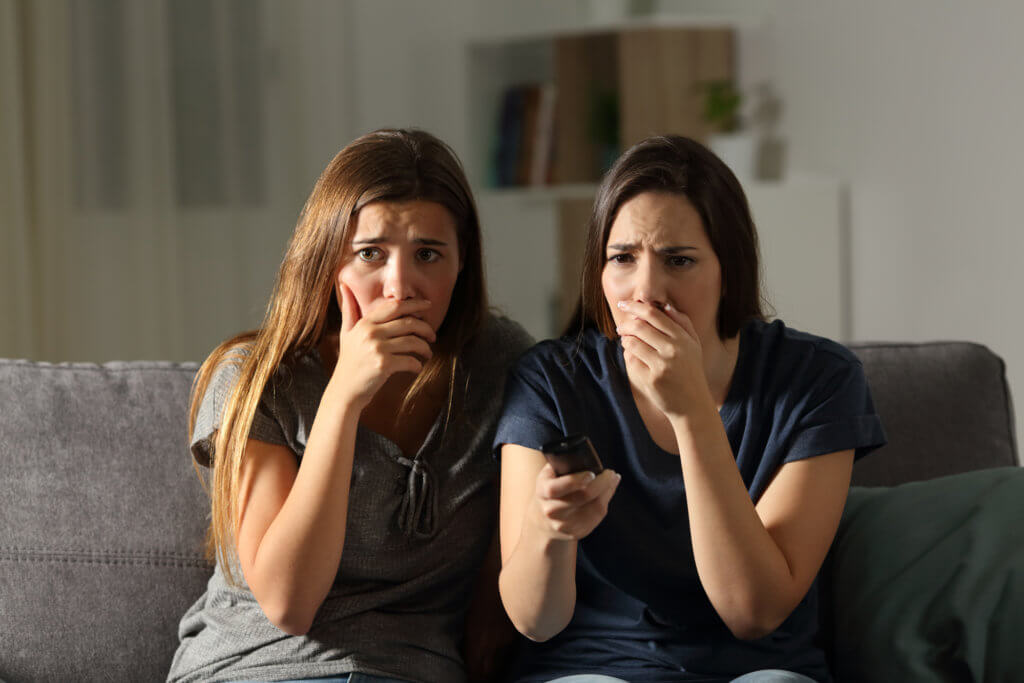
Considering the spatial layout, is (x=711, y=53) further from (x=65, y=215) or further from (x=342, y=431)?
(x=342, y=431)

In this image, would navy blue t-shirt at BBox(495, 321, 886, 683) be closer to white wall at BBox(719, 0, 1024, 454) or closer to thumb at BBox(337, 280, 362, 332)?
thumb at BBox(337, 280, 362, 332)

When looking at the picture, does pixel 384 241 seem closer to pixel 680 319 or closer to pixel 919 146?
pixel 680 319

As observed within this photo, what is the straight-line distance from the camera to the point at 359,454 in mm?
1269

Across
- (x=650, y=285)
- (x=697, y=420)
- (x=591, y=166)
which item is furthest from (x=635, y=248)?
(x=591, y=166)

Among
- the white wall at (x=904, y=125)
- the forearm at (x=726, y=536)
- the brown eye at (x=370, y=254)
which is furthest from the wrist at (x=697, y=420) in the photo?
the white wall at (x=904, y=125)

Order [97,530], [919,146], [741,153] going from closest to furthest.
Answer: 1. [97,530]
2. [919,146]
3. [741,153]

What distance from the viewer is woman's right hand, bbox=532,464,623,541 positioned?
1.00 metres

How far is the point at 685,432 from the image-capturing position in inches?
44.0

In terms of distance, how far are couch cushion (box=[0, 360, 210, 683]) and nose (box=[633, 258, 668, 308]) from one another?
66 cm

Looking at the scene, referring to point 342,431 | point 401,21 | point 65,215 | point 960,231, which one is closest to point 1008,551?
point 342,431

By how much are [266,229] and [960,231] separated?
2.03 metres

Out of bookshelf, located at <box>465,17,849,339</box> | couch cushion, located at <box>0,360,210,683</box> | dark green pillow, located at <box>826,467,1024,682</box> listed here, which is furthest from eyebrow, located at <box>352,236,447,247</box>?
bookshelf, located at <box>465,17,849,339</box>

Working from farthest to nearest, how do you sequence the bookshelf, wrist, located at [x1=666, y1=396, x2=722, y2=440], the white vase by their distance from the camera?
the white vase
the bookshelf
wrist, located at [x1=666, y1=396, x2=722, y2=440]

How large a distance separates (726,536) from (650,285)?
0.28 metres
